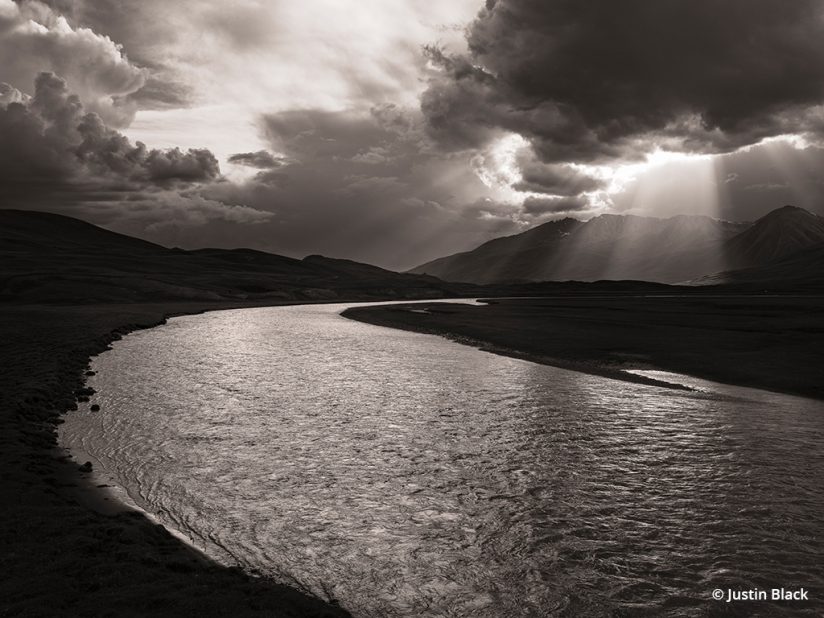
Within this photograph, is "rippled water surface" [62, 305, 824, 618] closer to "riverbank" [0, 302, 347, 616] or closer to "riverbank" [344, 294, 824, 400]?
"riverbank" [0, 302, 347, 616]

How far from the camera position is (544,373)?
39.3 m

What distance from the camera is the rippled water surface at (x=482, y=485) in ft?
40.4

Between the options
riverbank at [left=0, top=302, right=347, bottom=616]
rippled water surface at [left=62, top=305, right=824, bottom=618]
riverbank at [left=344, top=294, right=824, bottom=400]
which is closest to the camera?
riverbank at [left=0, top=302, right=347, bottom=616]

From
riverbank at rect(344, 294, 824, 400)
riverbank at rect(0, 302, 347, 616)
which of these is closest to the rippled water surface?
riverbank at rect(0, 302, 347, 616)

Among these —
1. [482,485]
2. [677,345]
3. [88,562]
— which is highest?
[677,345]

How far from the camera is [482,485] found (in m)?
18.0

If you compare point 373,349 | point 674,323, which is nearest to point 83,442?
point 373,349

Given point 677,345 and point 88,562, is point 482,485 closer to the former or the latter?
point 88,562

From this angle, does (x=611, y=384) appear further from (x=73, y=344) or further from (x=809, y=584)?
(x=73, y=344)

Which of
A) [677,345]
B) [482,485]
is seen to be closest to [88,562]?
[482,485]

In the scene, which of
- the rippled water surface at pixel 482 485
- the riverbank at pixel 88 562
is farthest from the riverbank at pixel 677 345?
the riverbank at pixel 88 562

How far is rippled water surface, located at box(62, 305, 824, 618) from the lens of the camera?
12.3m

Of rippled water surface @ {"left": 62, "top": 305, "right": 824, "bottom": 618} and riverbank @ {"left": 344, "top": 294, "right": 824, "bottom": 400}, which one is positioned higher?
riverbank @ {"left": 344, "top": 294, "right": 824, "bottom": 400}

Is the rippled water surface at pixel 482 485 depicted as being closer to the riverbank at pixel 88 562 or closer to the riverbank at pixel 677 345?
the riverbank at pixel 88 562
